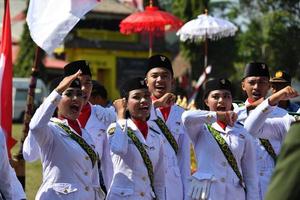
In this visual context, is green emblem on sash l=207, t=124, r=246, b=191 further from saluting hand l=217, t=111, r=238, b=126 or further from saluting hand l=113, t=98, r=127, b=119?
saluting hand l=113, t=98, r=127, b=119

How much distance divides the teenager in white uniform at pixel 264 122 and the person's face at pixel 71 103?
1649 mm

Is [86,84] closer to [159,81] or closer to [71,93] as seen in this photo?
[159,81]

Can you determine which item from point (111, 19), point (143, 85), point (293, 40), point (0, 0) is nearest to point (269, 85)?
point (143, 85)

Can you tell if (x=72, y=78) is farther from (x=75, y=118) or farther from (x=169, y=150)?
(x=169, y=150)

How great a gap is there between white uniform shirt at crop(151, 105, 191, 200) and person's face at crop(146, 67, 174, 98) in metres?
0.19

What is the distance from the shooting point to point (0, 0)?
15.1 m

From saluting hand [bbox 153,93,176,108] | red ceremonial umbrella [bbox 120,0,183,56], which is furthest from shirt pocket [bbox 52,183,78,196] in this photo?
red ceremonial umbrella [bbox 120,0,183,56]

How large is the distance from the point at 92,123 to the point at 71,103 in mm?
1358

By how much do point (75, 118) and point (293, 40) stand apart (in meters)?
28.3

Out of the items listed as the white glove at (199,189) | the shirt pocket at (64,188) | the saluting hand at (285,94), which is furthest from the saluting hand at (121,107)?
the saluting hand at (285,94)

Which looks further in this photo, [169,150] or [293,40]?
[293,40]

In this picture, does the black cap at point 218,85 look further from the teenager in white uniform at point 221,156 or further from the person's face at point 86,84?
the person's face at point 86,84

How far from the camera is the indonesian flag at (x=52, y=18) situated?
289 inches

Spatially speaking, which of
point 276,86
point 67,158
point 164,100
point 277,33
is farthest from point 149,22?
point 277,33
